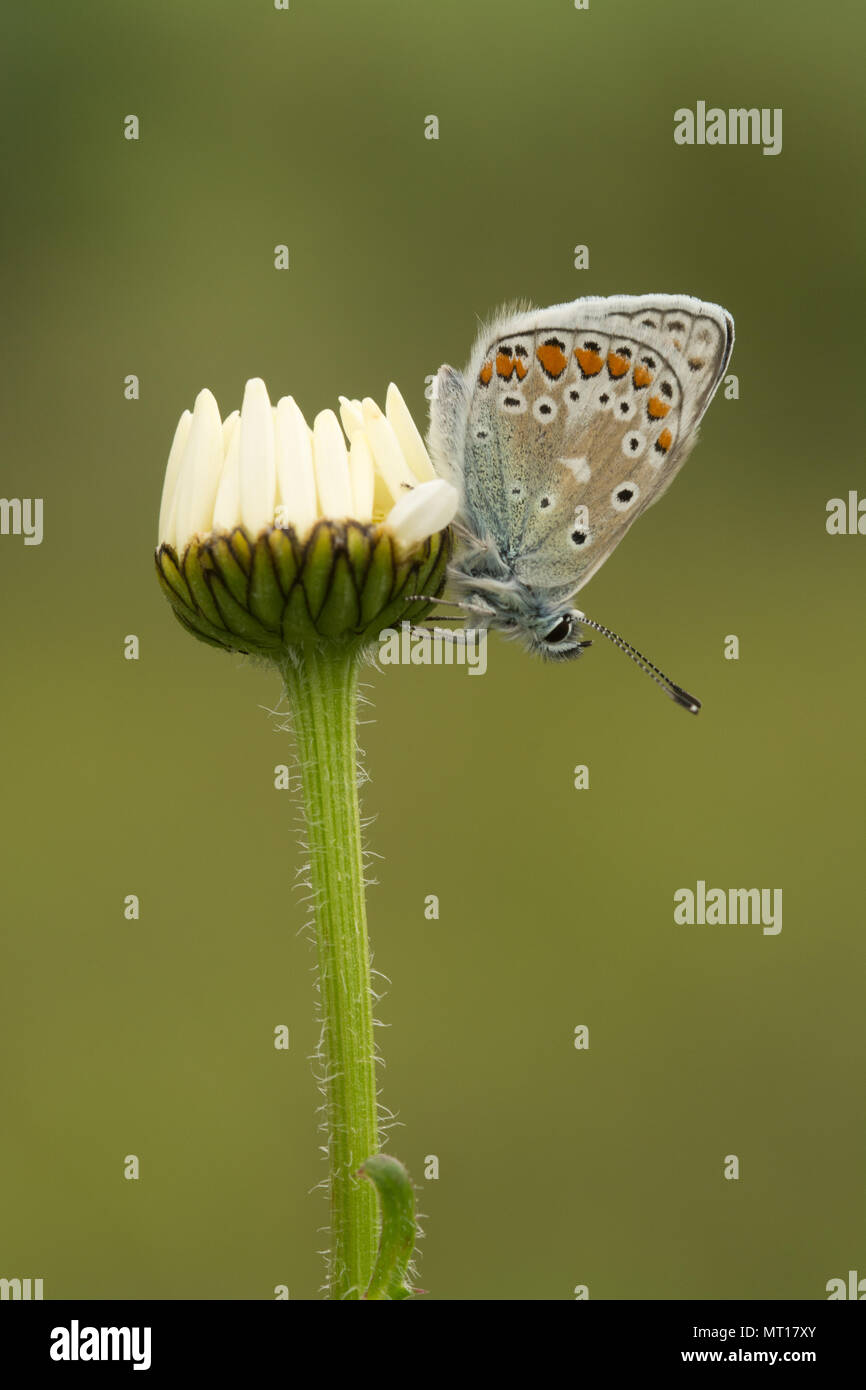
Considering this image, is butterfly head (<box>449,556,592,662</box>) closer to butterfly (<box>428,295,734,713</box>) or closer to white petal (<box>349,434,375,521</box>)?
butterfly (<box>428,295,734,713</box>)

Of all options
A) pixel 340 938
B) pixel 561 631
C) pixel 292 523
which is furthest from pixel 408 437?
pixel 340 938

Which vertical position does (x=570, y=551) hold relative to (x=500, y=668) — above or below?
below

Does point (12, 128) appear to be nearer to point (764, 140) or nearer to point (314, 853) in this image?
point (764, 140)

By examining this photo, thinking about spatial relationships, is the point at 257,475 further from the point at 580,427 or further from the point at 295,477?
the point at 580,427

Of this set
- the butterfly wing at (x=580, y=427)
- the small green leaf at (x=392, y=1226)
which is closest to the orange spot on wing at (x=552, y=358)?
the butterfly wing at (x=580, y=427)

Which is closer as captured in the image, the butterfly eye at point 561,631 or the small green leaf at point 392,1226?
the small green leaf at point 392,1226

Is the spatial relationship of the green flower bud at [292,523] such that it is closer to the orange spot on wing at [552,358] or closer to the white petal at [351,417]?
the white petal at [351,417]

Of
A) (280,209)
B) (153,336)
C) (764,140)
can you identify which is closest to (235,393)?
(153,336)
